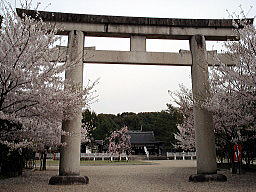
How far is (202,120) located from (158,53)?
119 inches

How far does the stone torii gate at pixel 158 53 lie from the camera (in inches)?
344

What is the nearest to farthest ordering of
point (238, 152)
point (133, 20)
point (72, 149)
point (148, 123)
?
point (72, 149) → point (133, 20) → point (238, 152) → point (148, 123)

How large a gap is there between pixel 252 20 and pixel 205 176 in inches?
244

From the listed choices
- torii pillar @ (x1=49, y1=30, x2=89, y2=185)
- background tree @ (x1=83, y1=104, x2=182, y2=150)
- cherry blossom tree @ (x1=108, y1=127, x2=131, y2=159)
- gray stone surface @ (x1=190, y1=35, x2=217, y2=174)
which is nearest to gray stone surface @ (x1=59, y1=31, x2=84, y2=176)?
torii pillar @ (x1=49, y1=30, x2=89, y2=185)

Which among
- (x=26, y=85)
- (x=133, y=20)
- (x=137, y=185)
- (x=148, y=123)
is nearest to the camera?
(x=26, y=85)

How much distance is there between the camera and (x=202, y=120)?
908cm

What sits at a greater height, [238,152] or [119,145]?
[238,152]

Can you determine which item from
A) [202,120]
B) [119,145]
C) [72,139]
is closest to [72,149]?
[72,139]

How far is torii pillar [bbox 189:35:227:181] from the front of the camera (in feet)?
28.5

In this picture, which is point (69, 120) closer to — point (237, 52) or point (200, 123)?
point (200, 123)

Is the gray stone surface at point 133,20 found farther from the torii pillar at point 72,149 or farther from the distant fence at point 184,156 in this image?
the distant fence at point 184,156

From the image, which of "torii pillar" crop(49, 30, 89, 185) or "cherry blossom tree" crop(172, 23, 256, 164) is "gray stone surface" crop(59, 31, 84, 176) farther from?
"cherry blossom tree" crop(172, 23, 256, 164)

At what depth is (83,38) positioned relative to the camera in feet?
30.3

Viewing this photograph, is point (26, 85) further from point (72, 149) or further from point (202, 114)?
point (202, 114)
